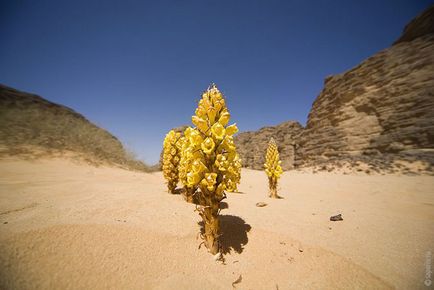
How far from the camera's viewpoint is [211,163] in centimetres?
291

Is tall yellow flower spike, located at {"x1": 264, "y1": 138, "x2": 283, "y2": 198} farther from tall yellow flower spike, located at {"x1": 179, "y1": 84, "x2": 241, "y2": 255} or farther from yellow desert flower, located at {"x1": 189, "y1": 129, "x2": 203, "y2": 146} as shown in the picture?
yellow desert flower, located at {"x1": 189, "y1": 129, "x2": 203, "y2": 146}

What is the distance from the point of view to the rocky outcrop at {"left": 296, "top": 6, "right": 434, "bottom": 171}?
1639 cm

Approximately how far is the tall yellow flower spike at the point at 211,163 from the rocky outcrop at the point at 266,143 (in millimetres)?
25300

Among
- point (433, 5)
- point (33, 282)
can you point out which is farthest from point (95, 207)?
point (433, 5)

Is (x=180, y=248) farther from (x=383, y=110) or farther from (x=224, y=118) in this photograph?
(x=383, y=110)

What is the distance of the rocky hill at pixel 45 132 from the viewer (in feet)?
42.0

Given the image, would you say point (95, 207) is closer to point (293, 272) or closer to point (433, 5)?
point (293, 272)

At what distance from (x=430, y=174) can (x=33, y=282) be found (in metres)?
16.1

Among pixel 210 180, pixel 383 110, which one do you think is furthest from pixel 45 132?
pixel 383 110

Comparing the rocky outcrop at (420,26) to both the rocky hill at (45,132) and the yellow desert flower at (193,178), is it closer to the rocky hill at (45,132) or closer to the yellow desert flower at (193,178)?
the yellow desert flower at (193,178)

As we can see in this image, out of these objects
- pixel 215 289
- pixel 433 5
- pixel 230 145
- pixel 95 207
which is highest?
pixel 433 5

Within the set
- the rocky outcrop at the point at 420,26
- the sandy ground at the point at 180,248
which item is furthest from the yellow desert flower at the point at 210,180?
the rocky outcrop at the point at 420,26

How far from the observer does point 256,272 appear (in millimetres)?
2562

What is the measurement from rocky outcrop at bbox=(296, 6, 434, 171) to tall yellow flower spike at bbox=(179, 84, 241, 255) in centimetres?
1487
